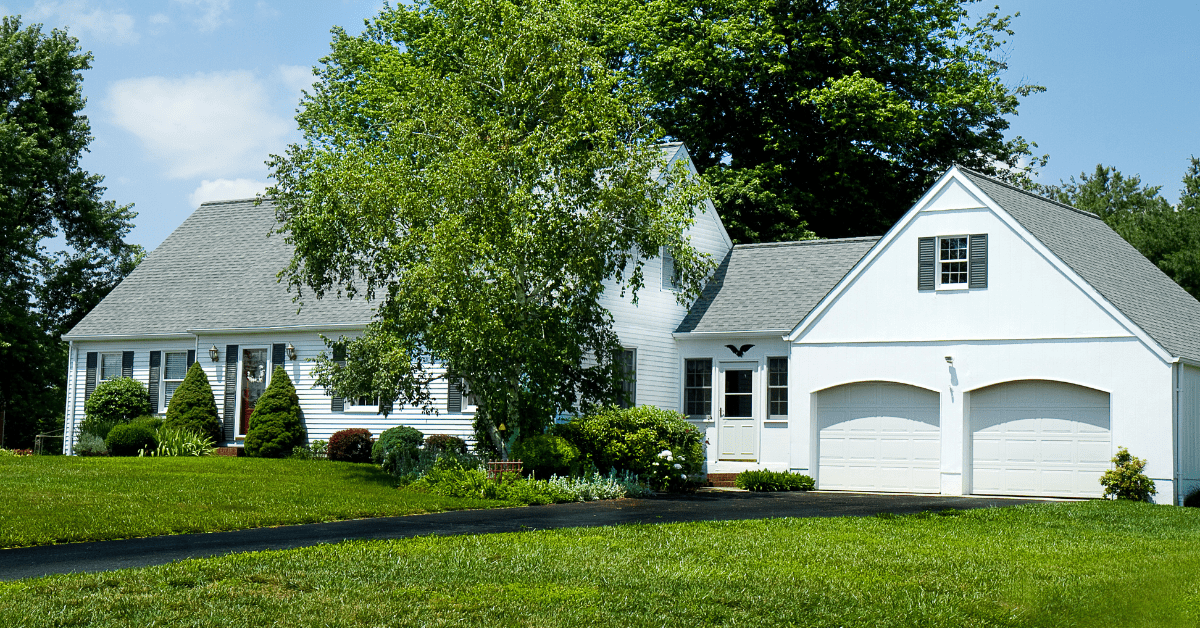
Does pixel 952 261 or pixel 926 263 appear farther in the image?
pixel 926 263

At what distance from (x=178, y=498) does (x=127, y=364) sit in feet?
56.5

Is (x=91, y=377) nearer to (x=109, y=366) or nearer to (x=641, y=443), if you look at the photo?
(x=109, y=366)

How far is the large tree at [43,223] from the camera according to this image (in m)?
39.8

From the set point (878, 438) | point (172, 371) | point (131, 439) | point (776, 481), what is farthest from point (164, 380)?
point (878, 438)

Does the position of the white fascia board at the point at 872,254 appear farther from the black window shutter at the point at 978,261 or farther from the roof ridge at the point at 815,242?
the roof ridge at the point at 815,242

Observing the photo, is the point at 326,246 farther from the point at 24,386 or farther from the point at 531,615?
the point at 24,386

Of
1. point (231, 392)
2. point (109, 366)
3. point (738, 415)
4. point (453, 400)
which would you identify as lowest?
point (738, 415)

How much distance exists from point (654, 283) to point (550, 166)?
→ 284 inches

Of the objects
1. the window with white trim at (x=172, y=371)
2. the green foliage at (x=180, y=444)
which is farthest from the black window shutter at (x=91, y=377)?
the green foliage at (x=180, y=444)

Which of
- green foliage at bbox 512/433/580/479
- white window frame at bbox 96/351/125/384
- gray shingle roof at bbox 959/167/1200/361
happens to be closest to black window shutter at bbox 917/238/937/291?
gray shingle roof at bbox 959/167/1200/361

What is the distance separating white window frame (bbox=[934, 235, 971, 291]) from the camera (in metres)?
24.3

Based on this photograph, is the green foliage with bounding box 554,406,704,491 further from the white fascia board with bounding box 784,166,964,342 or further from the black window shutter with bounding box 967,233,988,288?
the black window shutter with bounding box 967,233,988,288

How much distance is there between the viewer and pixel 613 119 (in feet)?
73.3

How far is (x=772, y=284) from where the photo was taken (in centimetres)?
2933
